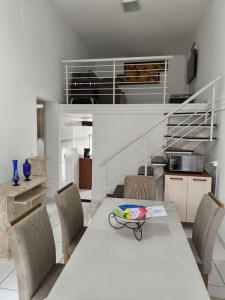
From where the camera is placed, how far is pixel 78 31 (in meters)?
5.43

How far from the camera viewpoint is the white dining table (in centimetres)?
101

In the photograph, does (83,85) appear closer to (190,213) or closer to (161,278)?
(190,213)

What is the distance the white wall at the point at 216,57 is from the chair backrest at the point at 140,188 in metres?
1.09

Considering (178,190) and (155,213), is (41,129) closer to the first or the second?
(178,190)

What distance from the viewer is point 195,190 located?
3.20m

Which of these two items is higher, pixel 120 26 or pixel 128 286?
pixel 120 26

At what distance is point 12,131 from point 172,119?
106 inches

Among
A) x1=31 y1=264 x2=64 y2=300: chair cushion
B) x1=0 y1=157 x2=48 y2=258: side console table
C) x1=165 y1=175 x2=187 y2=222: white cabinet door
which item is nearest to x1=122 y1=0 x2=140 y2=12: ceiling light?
x1=165 y1=175 x2=187 y2=222: white cabinet door

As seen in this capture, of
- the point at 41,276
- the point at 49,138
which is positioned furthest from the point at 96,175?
the point at 41,276

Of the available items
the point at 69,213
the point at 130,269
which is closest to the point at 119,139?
the point at 69,213

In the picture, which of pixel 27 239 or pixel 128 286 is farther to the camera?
pixel 27 239

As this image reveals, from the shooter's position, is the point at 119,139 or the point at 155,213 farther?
the point at 119,139

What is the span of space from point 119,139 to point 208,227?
10.1 ft

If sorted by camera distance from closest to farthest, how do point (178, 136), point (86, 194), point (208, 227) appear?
point (208, 227) < point (178, 136) < point (86, 194)
